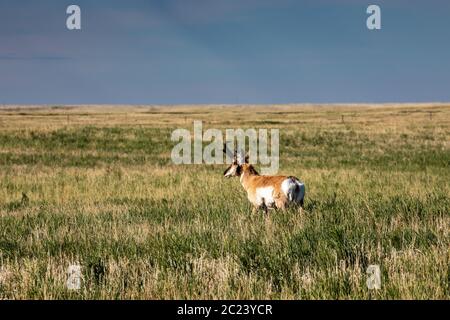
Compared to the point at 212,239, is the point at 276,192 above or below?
above

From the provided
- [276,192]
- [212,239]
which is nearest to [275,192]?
[276,192]

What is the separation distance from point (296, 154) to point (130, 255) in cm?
2376

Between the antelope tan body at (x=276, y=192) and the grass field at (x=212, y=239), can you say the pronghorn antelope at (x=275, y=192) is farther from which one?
the grass field at (x=212, y=239)

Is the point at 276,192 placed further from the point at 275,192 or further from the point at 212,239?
the point at 212,239

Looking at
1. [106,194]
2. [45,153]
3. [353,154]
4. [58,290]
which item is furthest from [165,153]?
[58,290]

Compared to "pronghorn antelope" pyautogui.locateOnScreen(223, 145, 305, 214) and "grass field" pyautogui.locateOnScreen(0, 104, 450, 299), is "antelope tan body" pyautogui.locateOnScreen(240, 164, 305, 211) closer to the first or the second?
"pronghorn antelope" pyautogui.locateOnScreen(223, 145, 305, 214)

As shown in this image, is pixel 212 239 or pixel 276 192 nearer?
pixel 212 239

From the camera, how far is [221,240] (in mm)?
7789

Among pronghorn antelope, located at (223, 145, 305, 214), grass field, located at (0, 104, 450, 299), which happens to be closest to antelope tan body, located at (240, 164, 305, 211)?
pronghorn antelope, located at (223, 145, 305, 214)

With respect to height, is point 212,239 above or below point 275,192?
below
